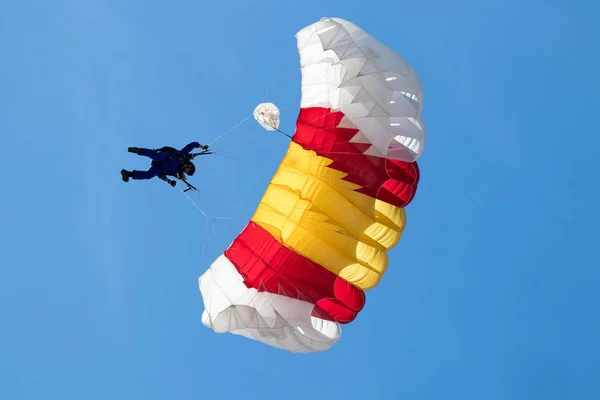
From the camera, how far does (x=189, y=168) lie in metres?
14.2

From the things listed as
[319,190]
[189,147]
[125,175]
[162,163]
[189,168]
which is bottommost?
[319,190]

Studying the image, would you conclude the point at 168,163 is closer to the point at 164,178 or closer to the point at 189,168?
the point at 164,178

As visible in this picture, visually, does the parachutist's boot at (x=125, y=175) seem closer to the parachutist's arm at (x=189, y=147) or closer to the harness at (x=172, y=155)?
the harness at (x=172, y=155)

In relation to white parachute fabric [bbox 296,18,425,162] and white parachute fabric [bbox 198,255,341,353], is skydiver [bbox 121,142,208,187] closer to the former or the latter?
white parachute fabric [bbox 198,255,341,353]

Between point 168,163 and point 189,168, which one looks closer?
point 168,163

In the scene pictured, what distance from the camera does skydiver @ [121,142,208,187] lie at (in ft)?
44.8

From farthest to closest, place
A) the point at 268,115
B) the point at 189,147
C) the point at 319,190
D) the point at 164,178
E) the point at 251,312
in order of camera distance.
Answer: the point at 268,115, the point at 189,147, the point at 164,178, the point at 319,190, the point at 251,312

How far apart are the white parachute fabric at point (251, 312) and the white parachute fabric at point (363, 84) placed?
3.39m

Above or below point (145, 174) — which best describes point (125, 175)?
below

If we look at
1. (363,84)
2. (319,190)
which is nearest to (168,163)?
(319,190)

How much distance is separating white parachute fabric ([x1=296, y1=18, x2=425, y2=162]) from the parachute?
0.8 inches

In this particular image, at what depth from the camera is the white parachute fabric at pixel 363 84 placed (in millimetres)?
13039

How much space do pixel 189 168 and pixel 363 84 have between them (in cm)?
393

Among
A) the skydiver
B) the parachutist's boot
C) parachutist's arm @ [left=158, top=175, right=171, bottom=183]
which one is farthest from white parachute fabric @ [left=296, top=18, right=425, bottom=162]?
the parachutist's boot
